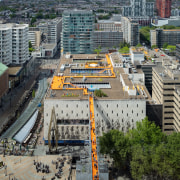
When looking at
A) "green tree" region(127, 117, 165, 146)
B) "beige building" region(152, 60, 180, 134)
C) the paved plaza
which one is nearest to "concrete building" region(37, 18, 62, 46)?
"beige building" region(152, 60, 180, 134)

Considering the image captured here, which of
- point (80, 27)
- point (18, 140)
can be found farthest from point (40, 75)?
point (18, 140)

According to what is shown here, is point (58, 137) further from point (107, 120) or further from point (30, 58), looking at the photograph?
point (30, 58)

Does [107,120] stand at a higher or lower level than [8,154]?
higher

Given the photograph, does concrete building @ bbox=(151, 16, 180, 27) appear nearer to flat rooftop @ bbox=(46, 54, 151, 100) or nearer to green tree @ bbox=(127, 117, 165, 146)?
flat rooftop @ bbox=(46, 54, 151, 100)

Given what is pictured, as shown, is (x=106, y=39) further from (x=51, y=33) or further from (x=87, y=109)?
(x=87, y=109)

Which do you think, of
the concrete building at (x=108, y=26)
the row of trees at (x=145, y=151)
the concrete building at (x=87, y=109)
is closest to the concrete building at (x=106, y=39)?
the concrete building at (x=108, y=26)

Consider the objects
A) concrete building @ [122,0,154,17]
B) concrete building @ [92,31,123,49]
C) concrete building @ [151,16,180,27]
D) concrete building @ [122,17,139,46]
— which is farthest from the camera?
concrete building @ [122,0,154,17]
